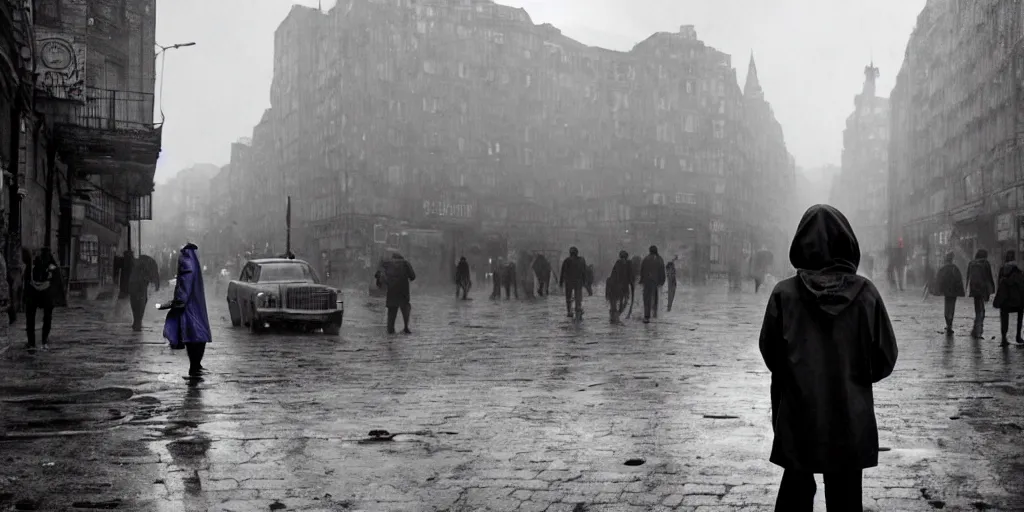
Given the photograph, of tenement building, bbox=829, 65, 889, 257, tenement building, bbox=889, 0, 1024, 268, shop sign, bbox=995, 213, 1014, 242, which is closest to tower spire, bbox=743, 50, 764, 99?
tenement building, bbox=829, 65, 889, 257

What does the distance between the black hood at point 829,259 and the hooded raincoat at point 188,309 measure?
874cm

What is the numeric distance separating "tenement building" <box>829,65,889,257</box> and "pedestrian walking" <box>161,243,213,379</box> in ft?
397

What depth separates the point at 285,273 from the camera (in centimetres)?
2017

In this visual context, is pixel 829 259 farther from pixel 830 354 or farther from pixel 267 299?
pixel 267 299

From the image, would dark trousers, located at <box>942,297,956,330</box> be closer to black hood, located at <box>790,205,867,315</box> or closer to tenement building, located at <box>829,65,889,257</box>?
black hood, located at <box>790,205,867,315</box>

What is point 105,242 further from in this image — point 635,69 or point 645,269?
point 635,69

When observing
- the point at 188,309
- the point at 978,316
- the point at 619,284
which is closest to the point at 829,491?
the point at 188,309

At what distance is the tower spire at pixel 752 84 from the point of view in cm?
13675

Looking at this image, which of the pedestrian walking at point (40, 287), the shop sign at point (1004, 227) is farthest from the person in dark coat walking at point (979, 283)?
the shop sign at point (1004, 227)

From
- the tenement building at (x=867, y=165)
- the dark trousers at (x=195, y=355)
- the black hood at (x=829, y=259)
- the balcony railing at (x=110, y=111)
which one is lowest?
the dark trousers at (x=195, y=355)

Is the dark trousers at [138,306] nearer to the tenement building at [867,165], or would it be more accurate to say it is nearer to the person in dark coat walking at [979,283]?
the person in dark coat walking at [979,283]

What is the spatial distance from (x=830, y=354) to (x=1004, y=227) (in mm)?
43369

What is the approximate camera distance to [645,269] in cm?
2264

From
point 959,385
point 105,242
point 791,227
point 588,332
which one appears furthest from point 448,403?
point 791,227
